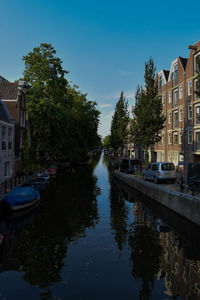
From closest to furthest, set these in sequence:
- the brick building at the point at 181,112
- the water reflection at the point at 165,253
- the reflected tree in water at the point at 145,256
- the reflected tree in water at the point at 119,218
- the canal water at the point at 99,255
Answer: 1. the canal water at the point at 99,255
2. the water reflection at the point at 165,253
3. the reflected tree in water at the point at 145,256
4. the reflected tree in water at the point at 119,218
5. the brick building at the point at 181,112

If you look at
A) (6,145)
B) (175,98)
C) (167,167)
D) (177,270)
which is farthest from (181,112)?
(177,270)

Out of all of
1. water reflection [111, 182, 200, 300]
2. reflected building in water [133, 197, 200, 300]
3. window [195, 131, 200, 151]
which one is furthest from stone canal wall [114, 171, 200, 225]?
window [195, 131, 200, 151]

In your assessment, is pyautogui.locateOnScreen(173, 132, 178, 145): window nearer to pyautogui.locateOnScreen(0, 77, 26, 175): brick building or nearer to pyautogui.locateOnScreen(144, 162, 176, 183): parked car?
A: pyautogui.locateOnScreen(144, 162, 176, 183): parked car

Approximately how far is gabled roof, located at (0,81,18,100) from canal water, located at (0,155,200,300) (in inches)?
833

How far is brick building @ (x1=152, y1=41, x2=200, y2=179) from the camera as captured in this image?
30.9m

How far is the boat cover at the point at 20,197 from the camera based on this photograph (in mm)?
16062

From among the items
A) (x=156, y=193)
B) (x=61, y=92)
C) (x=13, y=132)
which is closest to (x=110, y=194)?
(x=156, y=193)

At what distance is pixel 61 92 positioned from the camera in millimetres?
37281

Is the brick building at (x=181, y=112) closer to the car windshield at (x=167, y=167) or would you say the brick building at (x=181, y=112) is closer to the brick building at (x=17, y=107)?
the car windshield at (x=167, y=167)

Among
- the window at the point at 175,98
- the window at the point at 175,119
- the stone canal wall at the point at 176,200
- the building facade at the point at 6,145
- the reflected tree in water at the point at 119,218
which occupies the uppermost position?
the window at the point at 175,98

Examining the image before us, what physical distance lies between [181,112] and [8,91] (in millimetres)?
27588

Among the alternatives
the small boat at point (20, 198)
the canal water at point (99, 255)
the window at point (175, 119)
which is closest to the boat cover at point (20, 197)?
the small boat at point (20, 198)

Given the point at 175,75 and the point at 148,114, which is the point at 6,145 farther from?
the point at 175,75

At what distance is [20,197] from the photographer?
1647 cm
